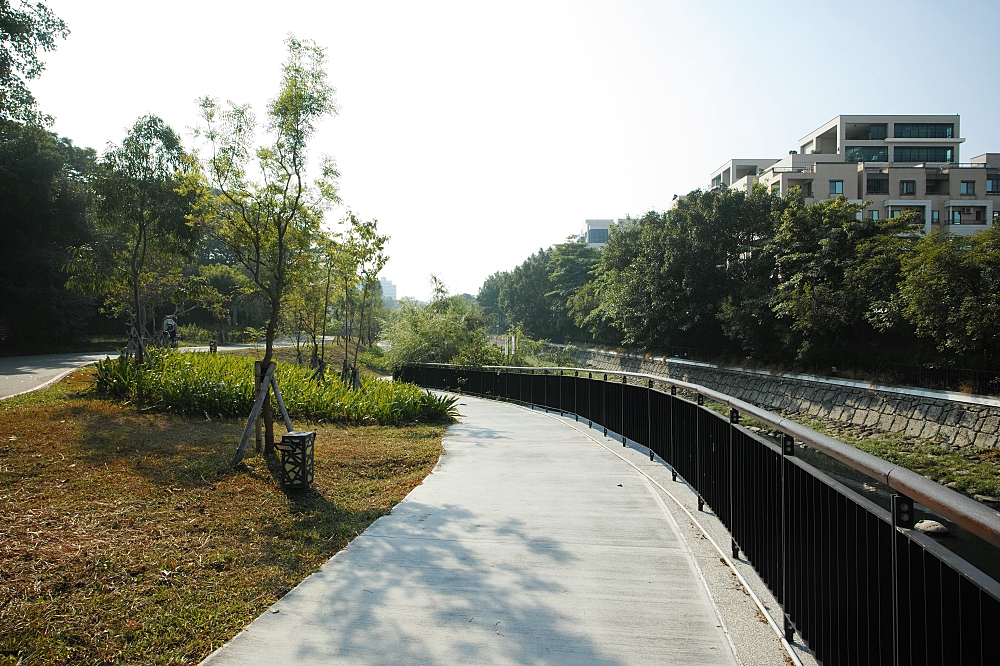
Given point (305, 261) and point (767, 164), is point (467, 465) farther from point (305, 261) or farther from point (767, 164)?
point (767, 164)

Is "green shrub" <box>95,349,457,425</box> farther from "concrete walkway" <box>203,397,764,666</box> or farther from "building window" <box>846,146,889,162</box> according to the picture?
"building window" <box>846,146,889,162</box>

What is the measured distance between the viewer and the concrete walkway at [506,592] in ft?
9.95

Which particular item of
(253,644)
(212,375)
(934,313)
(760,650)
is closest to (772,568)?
(760,650)

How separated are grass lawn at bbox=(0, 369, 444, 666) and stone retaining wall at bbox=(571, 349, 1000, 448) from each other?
54.6ft

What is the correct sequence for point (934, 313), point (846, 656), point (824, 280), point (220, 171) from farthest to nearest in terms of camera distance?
1. point (824, 280)
2. point (934, 313)
3. point (220, 171)
4. point (846, 656)

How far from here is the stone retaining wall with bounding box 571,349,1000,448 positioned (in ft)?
56.9

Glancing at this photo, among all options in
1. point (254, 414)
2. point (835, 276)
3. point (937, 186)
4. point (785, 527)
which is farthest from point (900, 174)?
point (785, 527)

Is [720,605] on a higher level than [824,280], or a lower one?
lower

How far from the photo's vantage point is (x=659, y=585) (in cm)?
383

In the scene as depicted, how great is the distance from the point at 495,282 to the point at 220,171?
94.5 meters

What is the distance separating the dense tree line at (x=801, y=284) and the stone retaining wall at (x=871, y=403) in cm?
119

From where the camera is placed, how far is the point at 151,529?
15.4 feet

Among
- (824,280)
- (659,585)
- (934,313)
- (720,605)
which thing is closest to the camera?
(720,605)

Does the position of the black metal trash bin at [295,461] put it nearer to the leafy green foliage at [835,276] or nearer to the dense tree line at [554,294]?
the leafy green foliage at [835,276]
